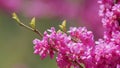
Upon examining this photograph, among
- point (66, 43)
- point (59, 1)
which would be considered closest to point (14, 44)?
point (59, 1)

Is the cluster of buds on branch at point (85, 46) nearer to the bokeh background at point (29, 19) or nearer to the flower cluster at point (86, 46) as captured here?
the flower cluster at point (86, 46)

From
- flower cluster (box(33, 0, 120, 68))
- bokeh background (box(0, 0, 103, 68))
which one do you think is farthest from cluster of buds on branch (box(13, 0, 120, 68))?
bokeh background (box(0, 0, 103, 68))

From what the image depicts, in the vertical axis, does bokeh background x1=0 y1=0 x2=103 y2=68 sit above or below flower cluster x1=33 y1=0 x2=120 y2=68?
above

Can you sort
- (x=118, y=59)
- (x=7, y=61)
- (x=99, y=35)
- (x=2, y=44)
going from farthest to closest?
(x=2, y=44)
(x=7, y=61)
(x=99, y=35)
(x=118, y=59)

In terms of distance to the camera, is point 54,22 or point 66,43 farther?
point 54,22

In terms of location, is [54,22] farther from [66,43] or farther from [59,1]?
[66,43]

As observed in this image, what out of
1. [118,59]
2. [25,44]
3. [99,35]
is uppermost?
[25,44]

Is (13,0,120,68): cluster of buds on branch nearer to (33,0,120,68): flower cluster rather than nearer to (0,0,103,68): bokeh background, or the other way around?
(33,0,120,68): flower cluster
